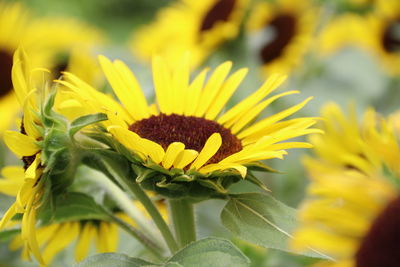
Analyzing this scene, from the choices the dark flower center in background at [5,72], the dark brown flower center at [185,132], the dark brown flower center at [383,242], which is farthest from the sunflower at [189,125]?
the dark flower center in background at [5,72]

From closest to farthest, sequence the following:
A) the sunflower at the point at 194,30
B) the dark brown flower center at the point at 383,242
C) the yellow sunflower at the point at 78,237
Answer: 1. the dark brown flower center at the point at 383,242
2. the yellow sunflower at the point at 78,237
3. the sunflower at the point at 194,30

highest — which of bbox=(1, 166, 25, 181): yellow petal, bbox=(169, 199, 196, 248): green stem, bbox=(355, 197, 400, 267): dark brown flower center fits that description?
bbox=(355, 197, 400, 267): dark brown flower center

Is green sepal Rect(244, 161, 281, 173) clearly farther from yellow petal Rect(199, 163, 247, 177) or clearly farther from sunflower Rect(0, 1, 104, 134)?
sunflower Rect(0, 1, 104, 134)

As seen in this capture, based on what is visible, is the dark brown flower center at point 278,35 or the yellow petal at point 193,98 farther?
the dark brown flower center at point 278,35

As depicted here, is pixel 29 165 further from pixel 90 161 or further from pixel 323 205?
pixel 323 205

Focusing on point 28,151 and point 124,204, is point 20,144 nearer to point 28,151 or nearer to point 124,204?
point 28,151

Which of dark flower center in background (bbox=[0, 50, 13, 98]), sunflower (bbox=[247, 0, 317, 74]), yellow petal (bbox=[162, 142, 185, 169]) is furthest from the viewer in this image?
sunflower (bbox=[247, 0, 317, 74])

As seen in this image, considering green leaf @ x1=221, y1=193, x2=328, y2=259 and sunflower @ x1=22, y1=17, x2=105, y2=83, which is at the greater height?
green leaf @ x1=221, y1=193, x2=328, y2=259

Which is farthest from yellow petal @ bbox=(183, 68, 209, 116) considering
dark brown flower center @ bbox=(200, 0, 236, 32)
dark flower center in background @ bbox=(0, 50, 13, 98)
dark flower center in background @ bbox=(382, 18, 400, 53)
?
dark flower center in background @ bbox=(382, 18, 400, 53)

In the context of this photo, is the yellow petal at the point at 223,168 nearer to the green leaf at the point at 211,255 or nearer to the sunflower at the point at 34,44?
the green leaf at the point at 211,255
